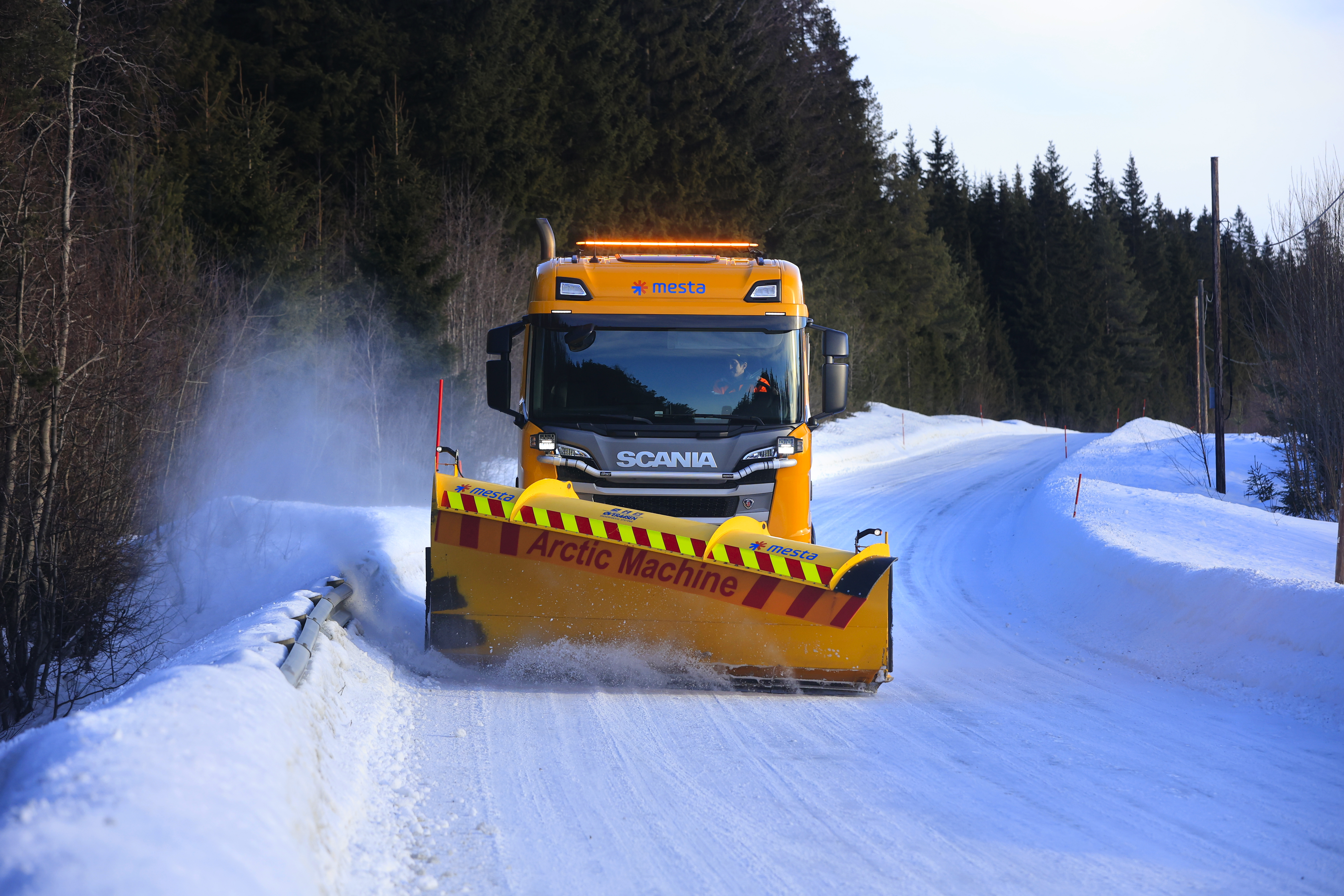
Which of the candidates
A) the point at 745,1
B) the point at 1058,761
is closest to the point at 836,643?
the point at 1058,761

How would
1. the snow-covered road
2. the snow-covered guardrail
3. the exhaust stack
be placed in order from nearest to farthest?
the snow-covered road → the snow-covered guardrail → the exhaust stack

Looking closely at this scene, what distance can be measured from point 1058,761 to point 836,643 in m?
1.51

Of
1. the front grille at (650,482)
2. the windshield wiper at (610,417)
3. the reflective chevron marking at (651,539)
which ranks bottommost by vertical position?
the reflective chevron marking at (651,539)

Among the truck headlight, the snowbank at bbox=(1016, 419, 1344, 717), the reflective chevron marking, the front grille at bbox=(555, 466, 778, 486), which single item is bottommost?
the snowbank at bbox=(1016, 419, 1344, 717)

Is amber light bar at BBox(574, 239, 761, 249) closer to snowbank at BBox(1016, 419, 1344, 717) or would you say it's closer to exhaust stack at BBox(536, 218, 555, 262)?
exhaust stack at BBox(536, 218, 555, 262)

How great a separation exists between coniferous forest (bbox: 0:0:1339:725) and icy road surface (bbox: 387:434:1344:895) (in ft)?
22.0

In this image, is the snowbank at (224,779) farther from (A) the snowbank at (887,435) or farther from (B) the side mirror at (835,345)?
(A) the snowbank at (887,435)

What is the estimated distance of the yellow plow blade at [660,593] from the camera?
19.4ft

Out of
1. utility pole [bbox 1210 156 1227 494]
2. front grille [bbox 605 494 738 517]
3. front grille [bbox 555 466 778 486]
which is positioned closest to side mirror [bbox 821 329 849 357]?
front grille [bbox 555 466 778 486]

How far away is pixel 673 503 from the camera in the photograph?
280 inches

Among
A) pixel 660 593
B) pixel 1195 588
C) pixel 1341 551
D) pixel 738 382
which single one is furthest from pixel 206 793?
pixel 1341 551

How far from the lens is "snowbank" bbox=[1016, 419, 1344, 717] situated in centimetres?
627

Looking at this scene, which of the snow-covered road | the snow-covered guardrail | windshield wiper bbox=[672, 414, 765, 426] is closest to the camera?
the snow-covered road

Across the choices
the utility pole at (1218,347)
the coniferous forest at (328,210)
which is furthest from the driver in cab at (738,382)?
the utility pole at (1218,347)
